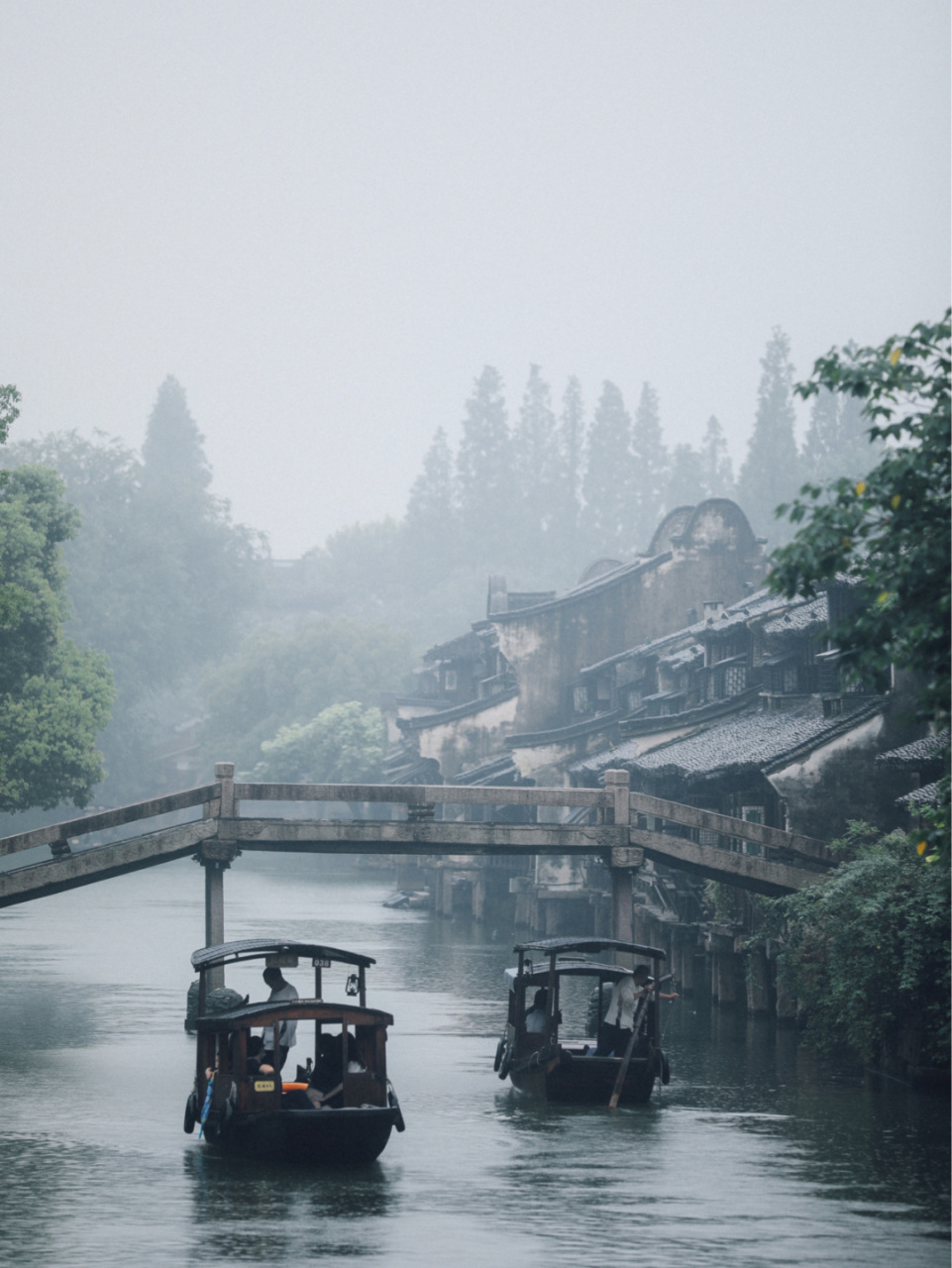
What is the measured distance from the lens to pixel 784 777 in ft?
123

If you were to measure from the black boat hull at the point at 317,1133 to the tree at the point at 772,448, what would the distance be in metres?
106

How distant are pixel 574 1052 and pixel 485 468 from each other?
132 metres

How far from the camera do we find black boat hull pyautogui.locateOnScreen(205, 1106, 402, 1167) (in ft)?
71.9

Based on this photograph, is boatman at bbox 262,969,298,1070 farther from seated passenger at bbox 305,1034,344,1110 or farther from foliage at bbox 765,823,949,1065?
foliage at bbox 765,823,949,1065

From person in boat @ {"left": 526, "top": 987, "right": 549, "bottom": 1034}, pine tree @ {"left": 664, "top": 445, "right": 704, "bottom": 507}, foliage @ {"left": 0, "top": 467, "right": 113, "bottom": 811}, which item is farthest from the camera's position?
pine tree @ {"left": 664, "top": 445, "right": 704, "bottom": 507}

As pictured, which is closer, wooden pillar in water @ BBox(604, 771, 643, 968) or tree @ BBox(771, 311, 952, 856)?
tree @ BBox(771, 311, 952, 856)

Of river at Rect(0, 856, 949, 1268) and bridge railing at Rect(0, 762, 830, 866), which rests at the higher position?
bridge railing at Rect(0, 762, 830, 866)

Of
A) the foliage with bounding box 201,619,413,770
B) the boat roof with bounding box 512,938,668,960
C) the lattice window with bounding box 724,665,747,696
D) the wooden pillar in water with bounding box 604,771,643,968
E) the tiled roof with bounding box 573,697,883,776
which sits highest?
the foliage with bounding box 201,619,413,770

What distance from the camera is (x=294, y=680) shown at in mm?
111188

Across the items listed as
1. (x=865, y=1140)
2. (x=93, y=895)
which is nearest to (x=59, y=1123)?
(x=865, y=1140)

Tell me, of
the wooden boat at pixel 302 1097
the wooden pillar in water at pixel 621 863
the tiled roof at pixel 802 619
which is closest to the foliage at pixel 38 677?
the tiled roof at pixel 802 619

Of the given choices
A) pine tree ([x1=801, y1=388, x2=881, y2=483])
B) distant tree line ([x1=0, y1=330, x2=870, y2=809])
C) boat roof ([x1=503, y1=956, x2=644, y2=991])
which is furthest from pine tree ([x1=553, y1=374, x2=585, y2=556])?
boat roof ([x1=503, y1=956, x2=644, y2=991])

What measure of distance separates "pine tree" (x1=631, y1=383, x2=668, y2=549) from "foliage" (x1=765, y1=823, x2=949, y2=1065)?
123m

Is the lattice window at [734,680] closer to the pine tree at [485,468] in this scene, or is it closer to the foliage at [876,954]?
the foliage at [876,954]
